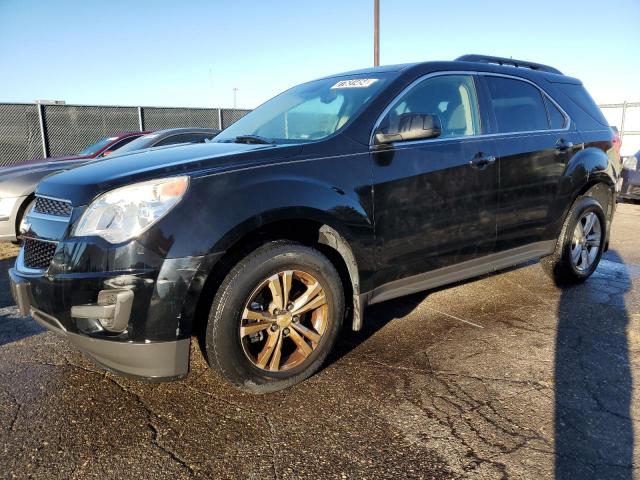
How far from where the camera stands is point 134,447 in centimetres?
221

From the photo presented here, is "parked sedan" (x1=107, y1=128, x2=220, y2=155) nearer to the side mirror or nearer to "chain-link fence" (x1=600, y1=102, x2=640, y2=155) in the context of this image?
the side mirror

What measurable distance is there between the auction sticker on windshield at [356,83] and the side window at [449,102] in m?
0.27

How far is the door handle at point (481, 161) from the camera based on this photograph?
135 inches

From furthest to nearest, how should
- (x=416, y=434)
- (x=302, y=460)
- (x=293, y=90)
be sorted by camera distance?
1. (x=293, y=90)
2. (x=416, y=434)
3. (x=302, y=460)

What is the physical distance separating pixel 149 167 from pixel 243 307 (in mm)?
846

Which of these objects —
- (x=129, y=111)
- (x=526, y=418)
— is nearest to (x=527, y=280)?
(x=526, y=418)

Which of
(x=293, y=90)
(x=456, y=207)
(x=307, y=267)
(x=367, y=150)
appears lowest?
(x=307, y=267)

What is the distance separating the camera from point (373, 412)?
2.48m

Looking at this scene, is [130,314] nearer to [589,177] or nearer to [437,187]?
[437,187]

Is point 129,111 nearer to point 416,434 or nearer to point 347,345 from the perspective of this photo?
point 347,345

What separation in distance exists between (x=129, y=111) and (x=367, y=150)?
568 inches

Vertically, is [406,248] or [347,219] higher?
[347,219]

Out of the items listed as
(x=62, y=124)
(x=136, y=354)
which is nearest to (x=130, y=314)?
(x=136, y=354)

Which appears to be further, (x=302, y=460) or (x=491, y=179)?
(x=491, y=179)
